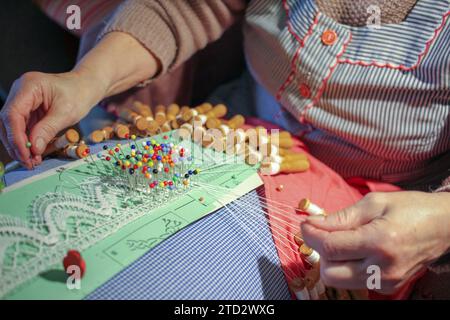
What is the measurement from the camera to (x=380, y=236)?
0.53 meters

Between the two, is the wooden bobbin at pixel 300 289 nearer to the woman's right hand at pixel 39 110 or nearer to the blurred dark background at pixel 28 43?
the woman's right hand at pixel 39 110

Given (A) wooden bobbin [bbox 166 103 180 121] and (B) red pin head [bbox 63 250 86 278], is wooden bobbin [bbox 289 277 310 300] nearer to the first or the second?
(B) red pin head [bbox 63 250 86 278]

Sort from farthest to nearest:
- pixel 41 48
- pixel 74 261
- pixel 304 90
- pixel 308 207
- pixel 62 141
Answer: pixel 41 48 < pixel 304 90 < pixel 62 141 < pixel 308 207 < pixel 74 261

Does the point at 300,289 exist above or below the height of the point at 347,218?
below

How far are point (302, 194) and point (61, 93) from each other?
478 mm

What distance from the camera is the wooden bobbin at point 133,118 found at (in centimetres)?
79

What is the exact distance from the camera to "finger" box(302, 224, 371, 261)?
530 mm

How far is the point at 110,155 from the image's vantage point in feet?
2.32

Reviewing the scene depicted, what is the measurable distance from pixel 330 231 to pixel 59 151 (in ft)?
1.64

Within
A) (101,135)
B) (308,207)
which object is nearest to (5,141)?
(101,135)

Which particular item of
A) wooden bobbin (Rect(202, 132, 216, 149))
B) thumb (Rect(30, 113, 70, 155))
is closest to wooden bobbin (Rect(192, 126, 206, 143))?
wooden bobbin (Rect(202, 132, 216, 149))

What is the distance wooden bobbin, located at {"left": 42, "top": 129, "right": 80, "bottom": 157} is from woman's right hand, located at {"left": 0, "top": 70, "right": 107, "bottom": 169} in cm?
2

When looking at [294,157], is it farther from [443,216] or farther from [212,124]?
[443,216]
